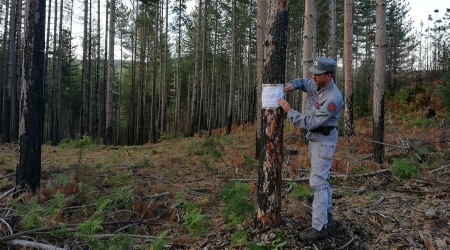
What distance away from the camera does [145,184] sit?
252 inches

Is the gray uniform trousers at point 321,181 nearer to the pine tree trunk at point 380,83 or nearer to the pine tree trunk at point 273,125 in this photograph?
the pine tree trunk at point 273,125

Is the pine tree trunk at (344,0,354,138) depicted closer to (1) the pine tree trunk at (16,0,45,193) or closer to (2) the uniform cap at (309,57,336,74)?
(2) the uniform cap at (309,57,336,74)

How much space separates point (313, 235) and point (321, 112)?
1.30 m

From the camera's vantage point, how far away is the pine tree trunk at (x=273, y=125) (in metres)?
3.51

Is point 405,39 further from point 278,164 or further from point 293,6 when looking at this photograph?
point 278,164

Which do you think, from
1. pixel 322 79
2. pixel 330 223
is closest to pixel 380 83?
pixel 322 79

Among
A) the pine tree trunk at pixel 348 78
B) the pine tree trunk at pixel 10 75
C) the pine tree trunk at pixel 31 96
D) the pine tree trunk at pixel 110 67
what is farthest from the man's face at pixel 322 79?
the pine tree trunk at pixel 10 75

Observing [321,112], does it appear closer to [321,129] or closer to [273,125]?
[321,129]

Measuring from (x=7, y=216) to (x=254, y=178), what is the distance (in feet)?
13.3

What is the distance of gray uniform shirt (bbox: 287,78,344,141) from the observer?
3391 mm

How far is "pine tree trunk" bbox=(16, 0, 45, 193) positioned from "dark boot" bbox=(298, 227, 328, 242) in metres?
4.58

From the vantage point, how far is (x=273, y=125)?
351cm

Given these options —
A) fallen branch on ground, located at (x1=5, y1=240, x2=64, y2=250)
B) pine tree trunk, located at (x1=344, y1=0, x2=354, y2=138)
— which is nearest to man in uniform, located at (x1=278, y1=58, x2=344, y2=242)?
fallen branch on ground, located at (x1=5, y1=240, x2=64, y2=250)

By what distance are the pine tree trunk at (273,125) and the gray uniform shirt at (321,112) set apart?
221mm
